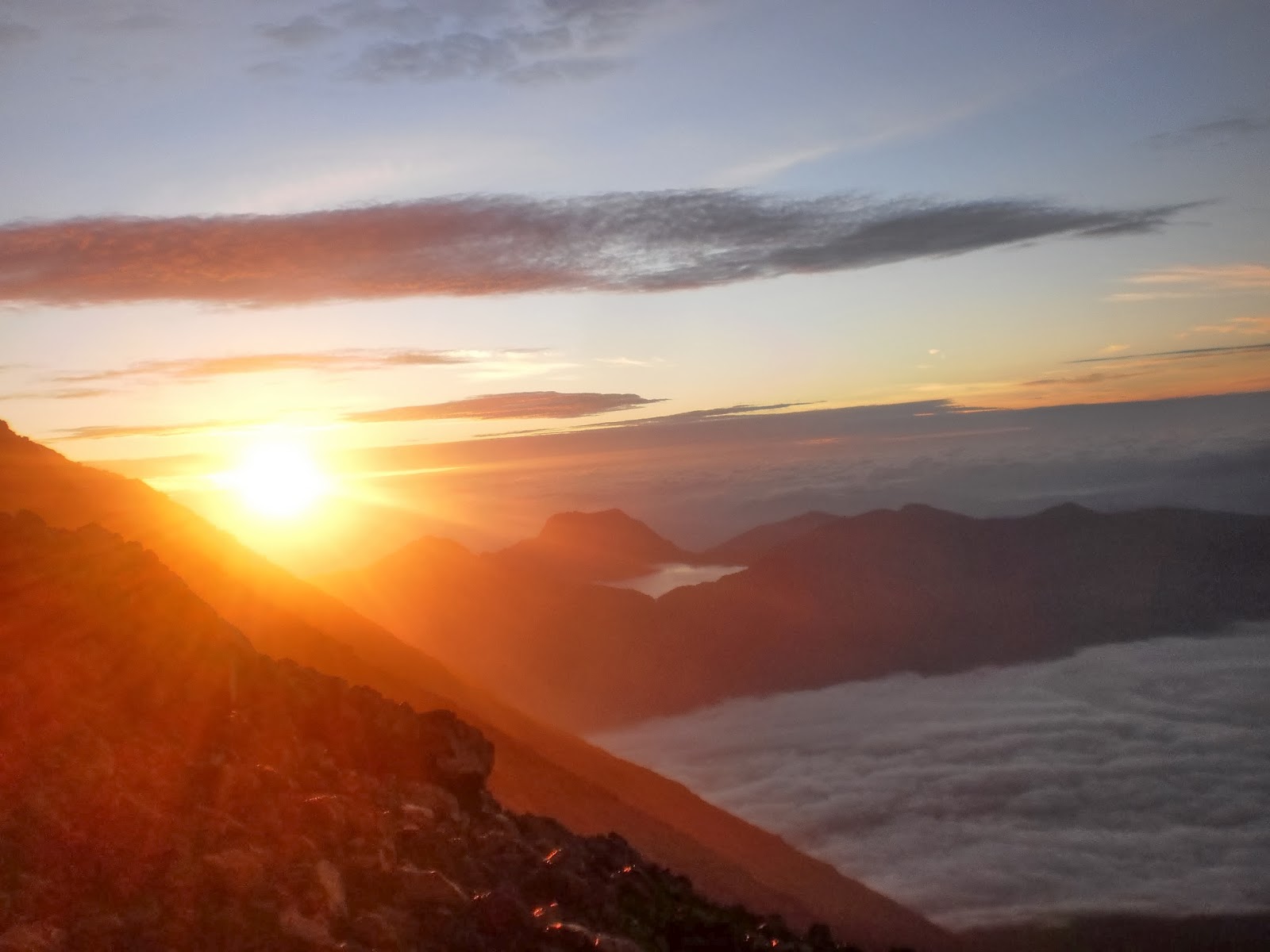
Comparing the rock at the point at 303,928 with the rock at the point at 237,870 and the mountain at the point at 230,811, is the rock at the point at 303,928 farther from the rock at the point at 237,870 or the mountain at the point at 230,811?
the rock at the point at 237,870

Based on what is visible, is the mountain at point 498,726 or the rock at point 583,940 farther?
the mountain at point 498,726

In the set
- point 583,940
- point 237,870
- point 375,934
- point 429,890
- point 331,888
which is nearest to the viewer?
point 237,870

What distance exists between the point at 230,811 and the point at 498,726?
4577 centimetres

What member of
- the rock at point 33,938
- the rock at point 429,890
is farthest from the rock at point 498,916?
the rock at point 33,938

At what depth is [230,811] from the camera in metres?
17.8

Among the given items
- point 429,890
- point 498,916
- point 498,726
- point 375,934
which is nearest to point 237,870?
point 375,934

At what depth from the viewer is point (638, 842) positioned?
163 feet

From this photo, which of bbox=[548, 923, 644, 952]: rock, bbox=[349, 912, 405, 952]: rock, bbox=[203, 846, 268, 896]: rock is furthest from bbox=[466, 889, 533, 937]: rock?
bbox=[203, 846, 268, 896]: rock

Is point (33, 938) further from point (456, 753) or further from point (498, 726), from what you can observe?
point (498, 726)

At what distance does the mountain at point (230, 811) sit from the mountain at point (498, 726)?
2165cm

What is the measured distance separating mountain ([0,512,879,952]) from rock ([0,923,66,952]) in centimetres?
3

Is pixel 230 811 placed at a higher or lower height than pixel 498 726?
higher

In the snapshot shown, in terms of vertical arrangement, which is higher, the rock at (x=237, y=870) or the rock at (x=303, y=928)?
the rock at (x=237, y=870)

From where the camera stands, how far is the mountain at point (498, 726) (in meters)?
51.2
